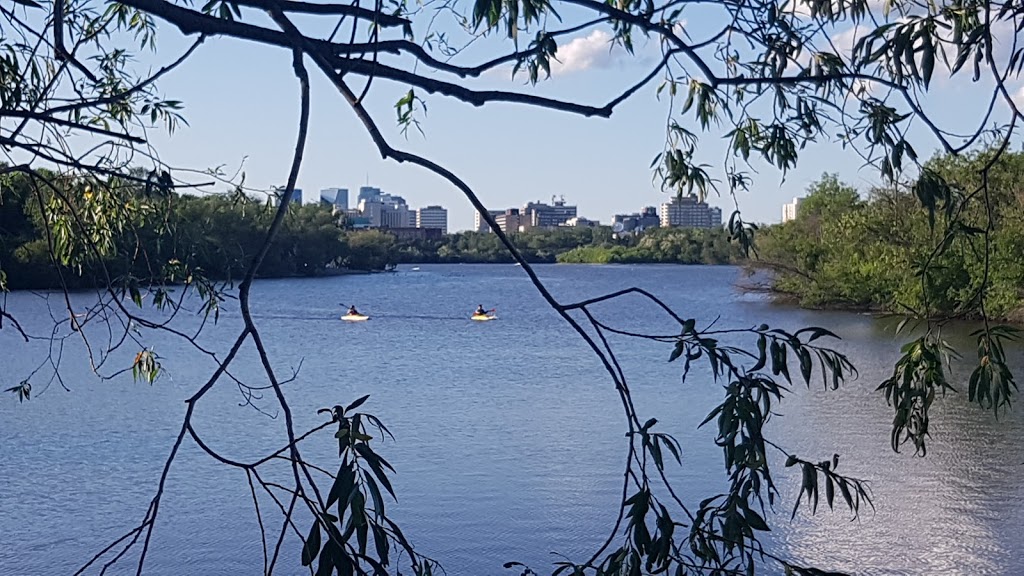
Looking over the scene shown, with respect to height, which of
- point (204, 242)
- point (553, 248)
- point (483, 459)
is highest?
point (204, 242)

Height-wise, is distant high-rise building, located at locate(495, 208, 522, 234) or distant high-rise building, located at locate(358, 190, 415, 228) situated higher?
distant high-rise building, located at locate(358, 190, 415, 228)

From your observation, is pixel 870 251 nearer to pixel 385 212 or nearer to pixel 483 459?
pixel 483 459

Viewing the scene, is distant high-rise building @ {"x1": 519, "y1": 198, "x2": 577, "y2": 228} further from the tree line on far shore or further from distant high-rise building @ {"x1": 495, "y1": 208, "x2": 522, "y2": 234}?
distant high-rise building @ {"x1": 495, "y1": 208, "x2": 522, "y2": 234}

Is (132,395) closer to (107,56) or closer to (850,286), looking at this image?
(107,56)

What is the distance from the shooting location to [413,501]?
7684 mm

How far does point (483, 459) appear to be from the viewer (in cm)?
893

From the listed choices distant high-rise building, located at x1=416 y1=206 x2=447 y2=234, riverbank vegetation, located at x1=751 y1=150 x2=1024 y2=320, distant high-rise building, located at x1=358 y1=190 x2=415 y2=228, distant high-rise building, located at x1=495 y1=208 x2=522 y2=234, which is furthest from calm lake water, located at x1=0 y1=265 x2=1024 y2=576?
distant high-rise building, located at x1=416 y1=206 x2=447 y2=234

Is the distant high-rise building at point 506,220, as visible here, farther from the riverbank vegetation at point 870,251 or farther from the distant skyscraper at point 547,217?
the distant skyscraper at point 547,217

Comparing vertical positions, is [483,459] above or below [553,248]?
below

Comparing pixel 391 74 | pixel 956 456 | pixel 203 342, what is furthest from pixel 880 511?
pixel 203 342

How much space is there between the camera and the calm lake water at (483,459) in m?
6.82

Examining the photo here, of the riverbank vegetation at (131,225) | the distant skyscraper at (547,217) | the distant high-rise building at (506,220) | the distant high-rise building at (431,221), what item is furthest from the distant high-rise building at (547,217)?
the riverbank vegetation at (131,225)

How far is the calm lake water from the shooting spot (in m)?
6.82

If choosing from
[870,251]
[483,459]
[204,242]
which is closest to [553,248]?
[870,251]
